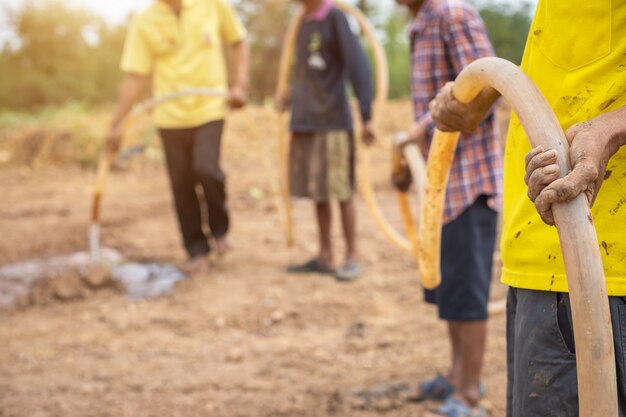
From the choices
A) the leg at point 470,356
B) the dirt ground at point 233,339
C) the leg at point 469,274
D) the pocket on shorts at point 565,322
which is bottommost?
the dirt ground at point 233,339

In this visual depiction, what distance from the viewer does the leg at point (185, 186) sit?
482cm

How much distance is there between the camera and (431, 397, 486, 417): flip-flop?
2.66 m

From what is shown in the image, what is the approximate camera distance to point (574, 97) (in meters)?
1.36

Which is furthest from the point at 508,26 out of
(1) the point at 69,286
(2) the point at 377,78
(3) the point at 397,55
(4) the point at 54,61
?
(4) the point at 54,61

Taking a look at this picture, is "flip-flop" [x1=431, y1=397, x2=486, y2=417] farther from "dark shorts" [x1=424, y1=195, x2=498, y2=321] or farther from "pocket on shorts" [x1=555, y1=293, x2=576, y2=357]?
"pocket on shorts" [x1=555, y1=293, x2=576, y2=357]

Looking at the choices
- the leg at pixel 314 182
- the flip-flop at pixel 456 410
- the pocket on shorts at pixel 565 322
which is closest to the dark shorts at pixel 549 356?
the pocket on shorts at pixel 565 322

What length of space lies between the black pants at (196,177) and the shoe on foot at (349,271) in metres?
0.90

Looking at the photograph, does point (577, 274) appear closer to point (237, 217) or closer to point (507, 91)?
point (507, 91)

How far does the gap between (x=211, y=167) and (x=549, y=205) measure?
3702 millimetres

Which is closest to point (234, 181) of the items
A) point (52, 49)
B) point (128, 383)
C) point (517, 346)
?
point (128, 383)

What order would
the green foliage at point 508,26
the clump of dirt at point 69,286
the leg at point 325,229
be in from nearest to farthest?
the clump of dirt at point 69,286, the leg at point 325,229, the green foliage at point 508,26

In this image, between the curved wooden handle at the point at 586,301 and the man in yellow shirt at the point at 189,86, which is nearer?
the curved wooden handle at the point at 586,301

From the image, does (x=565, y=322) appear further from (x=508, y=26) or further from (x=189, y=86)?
(x=508, y=26)

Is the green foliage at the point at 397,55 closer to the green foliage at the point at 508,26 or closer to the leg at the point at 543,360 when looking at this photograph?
the green foliage at the point at 508,26
